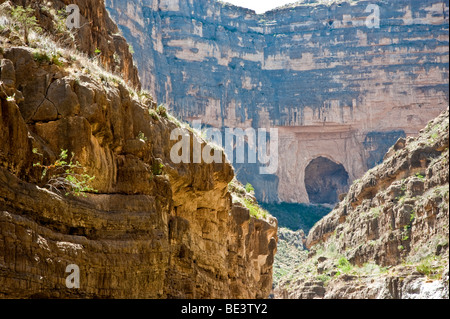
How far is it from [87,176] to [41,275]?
2.11m

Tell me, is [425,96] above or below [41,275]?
above

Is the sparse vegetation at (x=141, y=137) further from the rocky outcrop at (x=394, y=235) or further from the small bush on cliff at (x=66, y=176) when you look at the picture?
the rocky outcrop at (x=394, y=235)

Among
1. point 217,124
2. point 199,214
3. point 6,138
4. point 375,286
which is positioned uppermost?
point 217,124

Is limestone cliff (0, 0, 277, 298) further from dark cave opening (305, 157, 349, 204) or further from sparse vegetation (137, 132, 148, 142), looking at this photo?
dark cave opening (305, 157, 349, 204)

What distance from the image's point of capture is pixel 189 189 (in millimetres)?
19156

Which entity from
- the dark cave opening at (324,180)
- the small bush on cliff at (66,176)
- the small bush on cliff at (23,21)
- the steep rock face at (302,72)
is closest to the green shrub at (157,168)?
the small bush on cliff at (66,176)

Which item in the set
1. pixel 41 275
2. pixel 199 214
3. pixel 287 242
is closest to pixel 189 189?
pixel 199 214

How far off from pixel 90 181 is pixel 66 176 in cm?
83

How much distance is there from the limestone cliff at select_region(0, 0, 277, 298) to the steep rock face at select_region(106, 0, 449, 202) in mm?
74750

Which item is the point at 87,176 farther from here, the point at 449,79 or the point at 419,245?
the point at 449,79

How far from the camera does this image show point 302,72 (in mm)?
103312

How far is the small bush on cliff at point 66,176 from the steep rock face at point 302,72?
78.9m

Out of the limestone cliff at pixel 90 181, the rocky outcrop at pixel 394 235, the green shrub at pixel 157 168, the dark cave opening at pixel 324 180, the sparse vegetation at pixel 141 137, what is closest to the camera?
the limestone cliff at pixel 90 181

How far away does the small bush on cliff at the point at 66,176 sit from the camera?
13.1 meters
